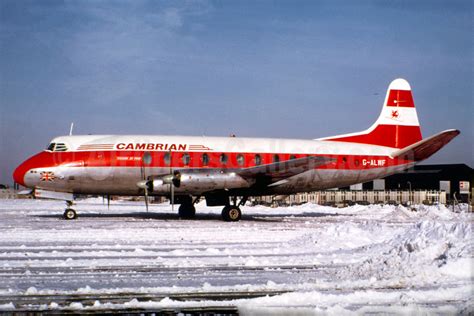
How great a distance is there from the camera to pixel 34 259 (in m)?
12.3

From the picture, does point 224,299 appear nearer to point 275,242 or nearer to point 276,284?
point 276,284

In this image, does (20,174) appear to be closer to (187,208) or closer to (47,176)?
(47,176)

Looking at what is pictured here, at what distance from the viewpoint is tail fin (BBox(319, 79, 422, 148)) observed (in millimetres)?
29812

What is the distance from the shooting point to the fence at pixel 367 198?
195 ft

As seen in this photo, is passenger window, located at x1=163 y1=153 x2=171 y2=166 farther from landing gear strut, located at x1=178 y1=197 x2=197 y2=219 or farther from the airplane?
landing gear strut, located at x1=178 y1=197 x2=197 y2=219

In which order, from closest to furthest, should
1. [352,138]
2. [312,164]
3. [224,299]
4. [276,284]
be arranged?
[224,299] < [276,284] < [312,164] < [352,138]

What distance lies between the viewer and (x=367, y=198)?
62656 mm

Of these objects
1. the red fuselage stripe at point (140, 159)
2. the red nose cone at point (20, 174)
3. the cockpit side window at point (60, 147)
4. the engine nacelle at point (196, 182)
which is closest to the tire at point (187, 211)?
the red fuselage stripe at point (140, 159)

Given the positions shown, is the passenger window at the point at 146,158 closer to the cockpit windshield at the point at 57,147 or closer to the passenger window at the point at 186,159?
the passenger window at the point at 186,159

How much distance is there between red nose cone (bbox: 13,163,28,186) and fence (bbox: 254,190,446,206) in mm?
36097

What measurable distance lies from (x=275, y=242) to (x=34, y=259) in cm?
709

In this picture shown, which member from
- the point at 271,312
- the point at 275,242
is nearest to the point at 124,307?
the point at 271,312

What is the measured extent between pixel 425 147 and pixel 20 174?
20071 millimetres

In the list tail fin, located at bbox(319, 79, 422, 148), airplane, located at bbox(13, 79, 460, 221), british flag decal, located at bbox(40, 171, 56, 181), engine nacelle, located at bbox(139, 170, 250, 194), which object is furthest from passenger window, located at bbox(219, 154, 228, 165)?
british flag decal, located at bbox(40, 171, 56, 181)
